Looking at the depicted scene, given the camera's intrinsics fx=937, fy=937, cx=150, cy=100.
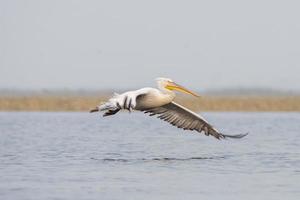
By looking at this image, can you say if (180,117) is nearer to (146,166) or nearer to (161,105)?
(161,105)

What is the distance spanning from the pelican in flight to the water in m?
0.63

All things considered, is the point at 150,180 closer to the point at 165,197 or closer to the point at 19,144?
the point at 165,197

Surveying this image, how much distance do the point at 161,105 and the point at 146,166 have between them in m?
1.06

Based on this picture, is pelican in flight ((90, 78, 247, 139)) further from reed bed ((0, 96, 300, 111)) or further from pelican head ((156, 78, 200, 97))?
reed bed ((0, 96, 300, 111))

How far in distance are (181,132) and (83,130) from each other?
8.76 ft

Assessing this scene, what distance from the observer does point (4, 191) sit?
36.3 ft

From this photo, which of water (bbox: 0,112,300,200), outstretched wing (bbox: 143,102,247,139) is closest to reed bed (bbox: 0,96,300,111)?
water (bbox: 0,112,300,200)

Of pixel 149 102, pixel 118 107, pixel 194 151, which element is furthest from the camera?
pixel 194 151

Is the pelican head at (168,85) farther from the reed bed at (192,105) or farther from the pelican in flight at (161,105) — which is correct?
the reed bed at (192,105)

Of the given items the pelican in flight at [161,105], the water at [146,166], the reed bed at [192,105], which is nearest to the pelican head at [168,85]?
the pelican in flight at [161,105]

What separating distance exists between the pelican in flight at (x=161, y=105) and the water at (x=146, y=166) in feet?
2.06

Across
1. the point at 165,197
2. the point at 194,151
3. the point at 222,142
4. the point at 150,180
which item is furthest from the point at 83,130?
the point at 165,197

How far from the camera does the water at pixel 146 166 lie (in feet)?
36.9

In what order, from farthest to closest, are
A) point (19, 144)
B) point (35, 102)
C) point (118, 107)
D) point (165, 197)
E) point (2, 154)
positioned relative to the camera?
point (35, 102) → point (19, 144) → point (2, 154) → point (118, 107) → point (165, 197)
